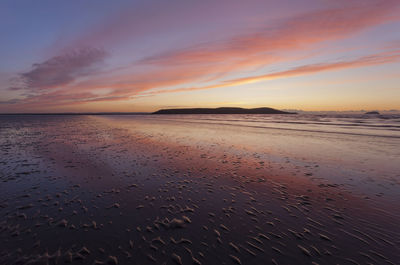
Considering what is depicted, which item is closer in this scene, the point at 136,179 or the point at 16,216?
the point at 16,216

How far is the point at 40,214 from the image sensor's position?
7207 mm

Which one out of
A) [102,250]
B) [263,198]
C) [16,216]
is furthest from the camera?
[263,198]

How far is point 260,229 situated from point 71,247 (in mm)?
6023

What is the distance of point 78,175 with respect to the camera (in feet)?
38.7

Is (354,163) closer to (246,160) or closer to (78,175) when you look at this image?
(246,160)

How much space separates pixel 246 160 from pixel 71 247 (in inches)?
506

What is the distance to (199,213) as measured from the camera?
7.52 meters

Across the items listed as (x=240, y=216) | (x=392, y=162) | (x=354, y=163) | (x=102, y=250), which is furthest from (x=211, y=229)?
(x=392, y=162)

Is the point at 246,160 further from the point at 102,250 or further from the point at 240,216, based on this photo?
the point at 102,250

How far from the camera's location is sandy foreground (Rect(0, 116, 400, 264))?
531 cm

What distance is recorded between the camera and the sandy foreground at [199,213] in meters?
5.31

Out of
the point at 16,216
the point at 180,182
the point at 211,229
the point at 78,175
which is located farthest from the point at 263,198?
the point at 78,175

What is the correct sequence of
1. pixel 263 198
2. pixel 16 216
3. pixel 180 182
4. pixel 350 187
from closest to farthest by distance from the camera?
1. pixel 16 216
2. pixel 263 198
3. pixel 350 187
4. pixel 180 182

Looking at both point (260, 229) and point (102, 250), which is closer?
point (102, 250)
